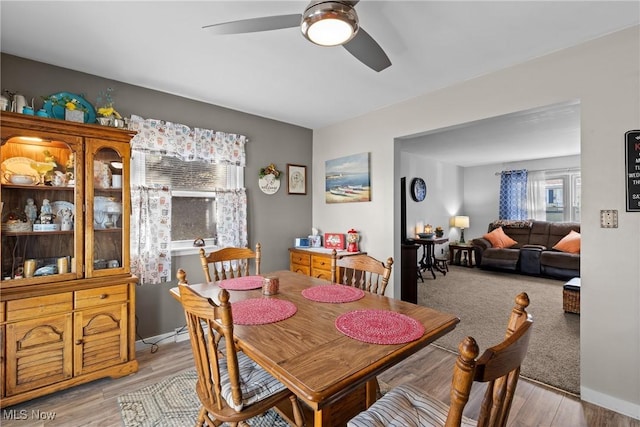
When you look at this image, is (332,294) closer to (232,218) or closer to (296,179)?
(232,218)

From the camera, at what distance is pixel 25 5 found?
173cm

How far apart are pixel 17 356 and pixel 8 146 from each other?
1.43 meters

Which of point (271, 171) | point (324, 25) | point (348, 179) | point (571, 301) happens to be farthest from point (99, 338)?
point (571, 301)

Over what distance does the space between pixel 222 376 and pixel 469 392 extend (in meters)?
1.18

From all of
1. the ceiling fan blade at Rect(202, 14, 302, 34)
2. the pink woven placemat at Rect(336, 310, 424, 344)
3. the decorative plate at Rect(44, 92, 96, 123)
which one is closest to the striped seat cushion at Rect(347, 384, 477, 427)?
the pink woven placemat at Rect(336, 310, 424, 344)

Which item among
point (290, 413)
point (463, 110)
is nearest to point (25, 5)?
point (290, 413)

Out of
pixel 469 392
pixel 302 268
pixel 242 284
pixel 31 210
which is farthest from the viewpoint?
pixel 302 268

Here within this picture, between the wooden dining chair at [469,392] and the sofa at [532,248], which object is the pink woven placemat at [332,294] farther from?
the sofa at [532,248]

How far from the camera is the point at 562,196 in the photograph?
21.1 ft

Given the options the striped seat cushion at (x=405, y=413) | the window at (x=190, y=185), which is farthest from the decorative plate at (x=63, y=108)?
the striped seat cushion at (x=405, y=413)

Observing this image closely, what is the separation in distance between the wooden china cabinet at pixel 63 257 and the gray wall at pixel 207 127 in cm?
53

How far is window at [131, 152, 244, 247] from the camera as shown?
9.52ft

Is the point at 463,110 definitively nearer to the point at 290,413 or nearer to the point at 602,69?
the point at 602,69

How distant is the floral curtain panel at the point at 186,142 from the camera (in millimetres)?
2771
